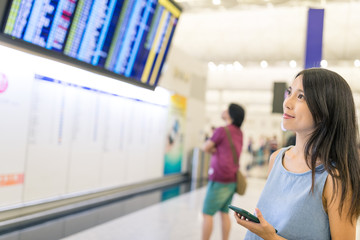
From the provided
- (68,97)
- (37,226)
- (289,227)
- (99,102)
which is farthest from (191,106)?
(289,227)

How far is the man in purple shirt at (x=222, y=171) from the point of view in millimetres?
3990

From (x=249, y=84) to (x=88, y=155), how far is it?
10.7m

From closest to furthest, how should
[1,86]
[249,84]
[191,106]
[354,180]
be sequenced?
[354,180], [1,86], [191,106], [249,84]

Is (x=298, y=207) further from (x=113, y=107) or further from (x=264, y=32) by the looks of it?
(x=264, y=32)

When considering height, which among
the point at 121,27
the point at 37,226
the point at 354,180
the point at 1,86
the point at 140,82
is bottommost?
the point at 37,226

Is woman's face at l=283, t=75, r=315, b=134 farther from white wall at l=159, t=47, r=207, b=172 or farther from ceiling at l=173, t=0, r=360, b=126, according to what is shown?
ceiling at l=173, t=0, r=360, b=126

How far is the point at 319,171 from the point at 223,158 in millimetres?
2696

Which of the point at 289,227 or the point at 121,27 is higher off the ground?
the point at 121,27

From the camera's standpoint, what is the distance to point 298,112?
1.40m

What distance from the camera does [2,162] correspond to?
445 centimetres

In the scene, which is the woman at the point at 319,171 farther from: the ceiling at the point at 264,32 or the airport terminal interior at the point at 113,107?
the ceiling at the point at 264,32

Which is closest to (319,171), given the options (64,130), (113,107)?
(64,130)

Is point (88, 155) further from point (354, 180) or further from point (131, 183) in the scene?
point (354, 180)

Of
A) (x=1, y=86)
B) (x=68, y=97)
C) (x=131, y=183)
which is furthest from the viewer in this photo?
(x=131, y=183)
